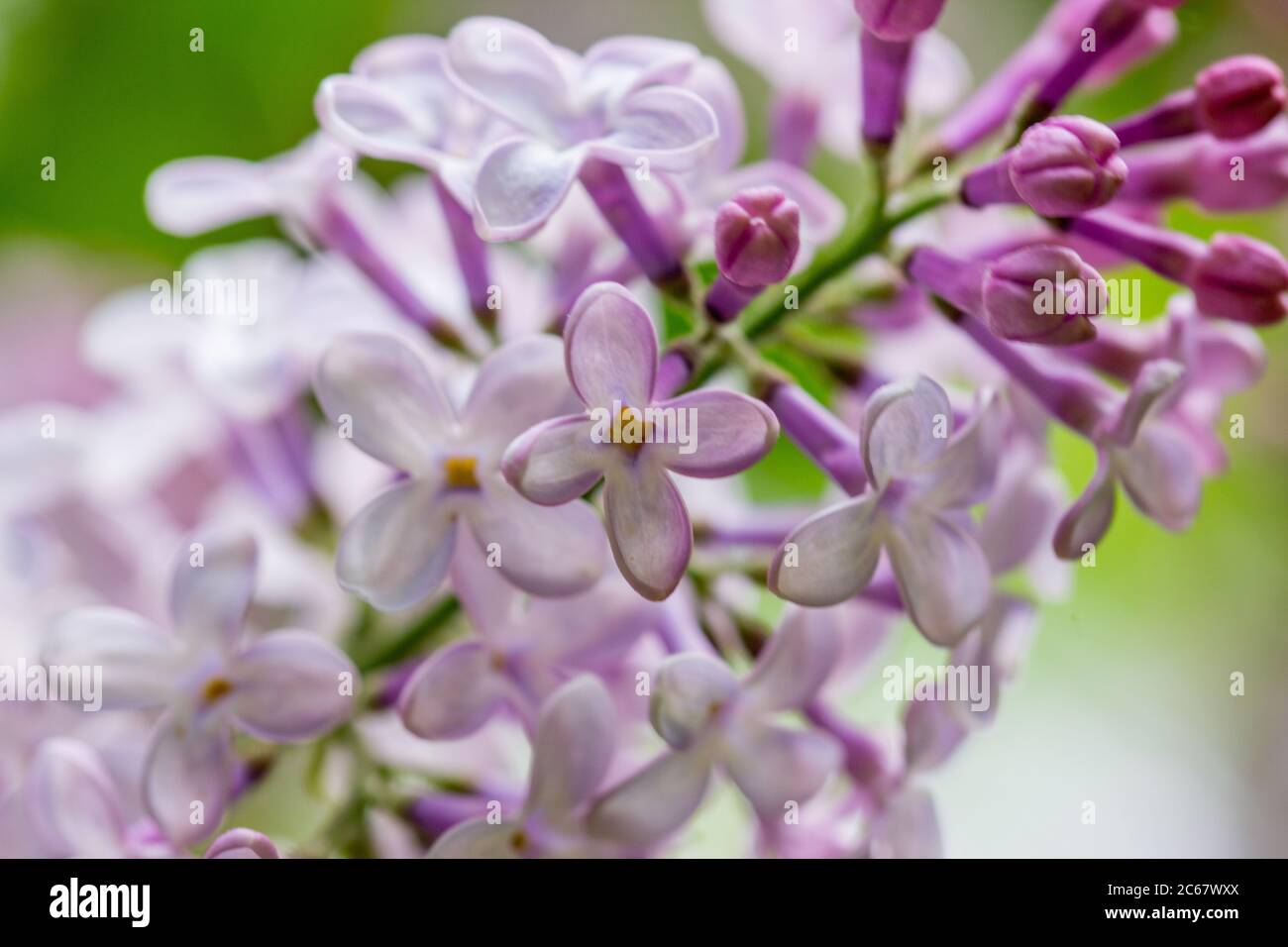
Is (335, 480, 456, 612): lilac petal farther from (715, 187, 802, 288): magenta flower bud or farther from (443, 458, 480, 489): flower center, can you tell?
(715, 187, 802, 288): magenta flower bud

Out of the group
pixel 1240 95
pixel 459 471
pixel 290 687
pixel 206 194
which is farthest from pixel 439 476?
pixel 1240 95

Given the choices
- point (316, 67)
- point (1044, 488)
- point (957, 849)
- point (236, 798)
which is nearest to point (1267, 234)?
point (957, 849)

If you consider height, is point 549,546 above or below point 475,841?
above

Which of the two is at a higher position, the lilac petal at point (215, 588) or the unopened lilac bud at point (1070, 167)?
the unopened lilac bud at point (1070, 167)

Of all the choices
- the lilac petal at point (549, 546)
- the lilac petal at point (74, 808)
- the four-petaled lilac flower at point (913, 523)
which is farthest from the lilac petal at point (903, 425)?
the lilac petal at point (74, 808)

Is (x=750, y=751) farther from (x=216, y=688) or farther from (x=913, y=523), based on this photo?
(x=216, y=688)

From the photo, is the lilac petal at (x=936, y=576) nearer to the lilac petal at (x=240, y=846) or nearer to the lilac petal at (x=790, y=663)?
the lilac petal at (x=790, y=663)
